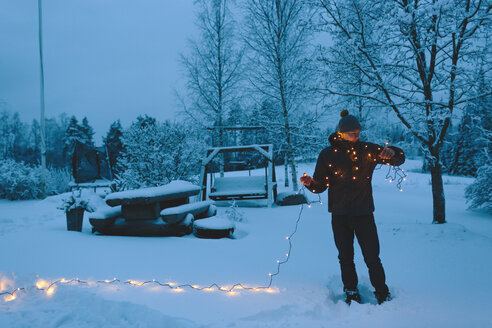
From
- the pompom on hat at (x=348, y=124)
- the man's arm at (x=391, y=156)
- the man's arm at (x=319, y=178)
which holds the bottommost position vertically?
the man's arm at (x=319, y=178)

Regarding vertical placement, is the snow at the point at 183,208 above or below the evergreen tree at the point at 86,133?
below

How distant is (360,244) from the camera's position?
282 cm

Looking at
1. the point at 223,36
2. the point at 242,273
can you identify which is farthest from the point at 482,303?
the point at 223,36

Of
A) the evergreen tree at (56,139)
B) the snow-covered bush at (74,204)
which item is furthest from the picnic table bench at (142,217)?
the evergreen tree at (56,139)

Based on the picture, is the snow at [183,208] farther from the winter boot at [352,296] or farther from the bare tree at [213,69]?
the bare tree at [213,69]

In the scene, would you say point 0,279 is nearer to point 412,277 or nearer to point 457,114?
point 412,277

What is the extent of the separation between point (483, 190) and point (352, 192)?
22.8ft

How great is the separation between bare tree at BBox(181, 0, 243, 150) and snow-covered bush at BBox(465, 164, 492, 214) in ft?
32.5

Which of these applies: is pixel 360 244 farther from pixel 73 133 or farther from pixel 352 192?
pixel 73 133

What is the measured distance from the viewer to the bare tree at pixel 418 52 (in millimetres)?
4773

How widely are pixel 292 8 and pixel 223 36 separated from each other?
4.39 metres

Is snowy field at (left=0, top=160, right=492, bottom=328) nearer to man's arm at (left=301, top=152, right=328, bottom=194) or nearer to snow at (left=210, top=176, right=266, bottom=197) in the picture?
man's arm at (left=301, top=152, right=328, bottom=194)

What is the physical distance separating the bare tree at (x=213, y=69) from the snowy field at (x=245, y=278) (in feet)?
30.7

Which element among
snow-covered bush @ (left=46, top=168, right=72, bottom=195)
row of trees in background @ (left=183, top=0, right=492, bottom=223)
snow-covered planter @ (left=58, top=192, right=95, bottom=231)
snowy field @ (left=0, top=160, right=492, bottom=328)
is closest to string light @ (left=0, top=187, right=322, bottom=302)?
snowy field @ (left=0, top=160, right=492, bottom=328)
